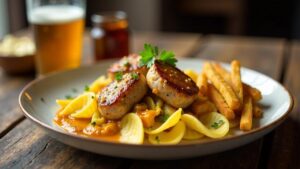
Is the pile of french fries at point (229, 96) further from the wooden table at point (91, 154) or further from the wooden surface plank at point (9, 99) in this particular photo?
the wooden surface plank at point (9, 99)

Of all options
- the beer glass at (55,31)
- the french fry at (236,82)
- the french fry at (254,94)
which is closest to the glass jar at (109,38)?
the beer glass at (55,31)

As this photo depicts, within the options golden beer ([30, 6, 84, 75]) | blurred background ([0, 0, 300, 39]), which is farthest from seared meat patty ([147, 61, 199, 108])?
blurred background ([0, 0, 300, 39])

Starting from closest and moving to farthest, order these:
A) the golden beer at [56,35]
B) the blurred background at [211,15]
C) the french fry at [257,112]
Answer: the french fry at [257,112] → the golden beer at [56,35] → the blurred background at [211,15]

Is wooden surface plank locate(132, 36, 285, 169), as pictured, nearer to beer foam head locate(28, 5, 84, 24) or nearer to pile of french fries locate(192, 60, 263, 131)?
pile of french fries locate(192, 60, 263, 131)

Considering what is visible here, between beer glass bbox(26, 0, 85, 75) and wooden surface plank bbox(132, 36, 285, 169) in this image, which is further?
beer glass bbox(26, 0, 85, 75)

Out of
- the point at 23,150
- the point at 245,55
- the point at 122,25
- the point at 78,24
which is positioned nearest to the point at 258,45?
the point at 245,55

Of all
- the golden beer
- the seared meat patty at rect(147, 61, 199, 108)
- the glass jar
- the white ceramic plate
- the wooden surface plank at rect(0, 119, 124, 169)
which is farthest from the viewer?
the glass jar
